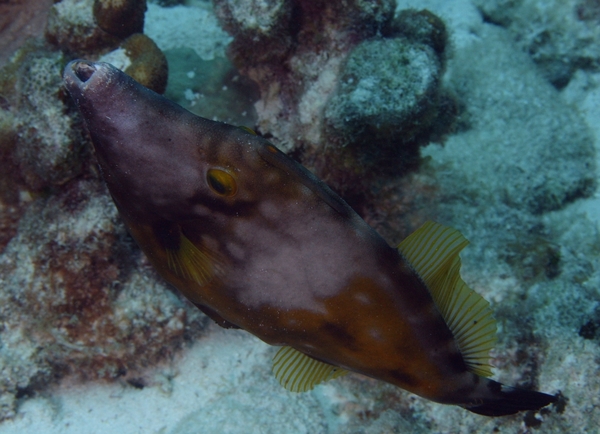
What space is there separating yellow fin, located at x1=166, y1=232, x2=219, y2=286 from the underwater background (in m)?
1.78

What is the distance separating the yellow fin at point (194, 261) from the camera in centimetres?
210

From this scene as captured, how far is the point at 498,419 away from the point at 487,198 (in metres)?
2.21

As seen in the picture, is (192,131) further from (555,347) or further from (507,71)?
(507,71)

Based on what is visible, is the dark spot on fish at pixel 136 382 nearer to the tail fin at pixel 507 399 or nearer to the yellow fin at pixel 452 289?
the tail fin at pixel 507 399

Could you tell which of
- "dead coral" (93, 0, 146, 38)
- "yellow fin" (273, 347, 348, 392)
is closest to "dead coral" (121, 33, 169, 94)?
"dead coral" (93, 0, 146, 38)

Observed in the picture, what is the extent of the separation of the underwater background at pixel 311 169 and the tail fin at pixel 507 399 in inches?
47.8

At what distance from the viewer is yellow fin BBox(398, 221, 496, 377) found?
2.06m

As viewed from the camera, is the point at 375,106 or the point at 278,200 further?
the point at 375,106

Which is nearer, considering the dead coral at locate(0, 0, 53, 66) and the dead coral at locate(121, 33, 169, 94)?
the dead coral at locate(121, 33, 169, 94)

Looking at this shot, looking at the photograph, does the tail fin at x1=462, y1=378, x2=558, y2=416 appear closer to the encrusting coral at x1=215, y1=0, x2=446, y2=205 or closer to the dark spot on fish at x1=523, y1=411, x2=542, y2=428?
the dark spot on fish at x1=523, y1=411, x2=542, y2=428

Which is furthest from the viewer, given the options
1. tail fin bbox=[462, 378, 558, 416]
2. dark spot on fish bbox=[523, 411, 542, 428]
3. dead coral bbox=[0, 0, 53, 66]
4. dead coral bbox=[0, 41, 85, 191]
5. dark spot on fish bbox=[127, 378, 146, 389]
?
dead coral bbox=[0, 0, 53, 66]

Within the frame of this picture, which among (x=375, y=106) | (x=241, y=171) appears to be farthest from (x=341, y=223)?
(x=375, y=106)

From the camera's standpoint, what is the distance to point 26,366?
3.89 metres

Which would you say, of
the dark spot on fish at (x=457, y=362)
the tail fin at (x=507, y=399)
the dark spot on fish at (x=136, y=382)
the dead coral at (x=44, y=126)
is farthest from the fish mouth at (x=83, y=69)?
the dark spot on fish at (x=136, y=382)
